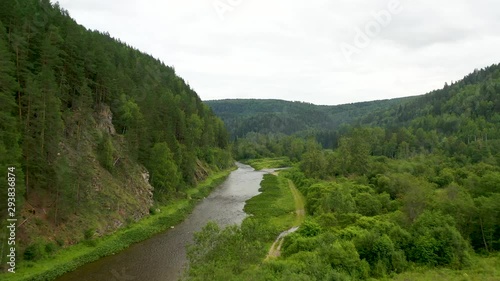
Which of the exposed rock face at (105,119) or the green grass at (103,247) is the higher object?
the exposed rock face at (105,119)

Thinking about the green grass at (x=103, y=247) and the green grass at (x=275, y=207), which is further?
the green grass at (x=275, y=207)

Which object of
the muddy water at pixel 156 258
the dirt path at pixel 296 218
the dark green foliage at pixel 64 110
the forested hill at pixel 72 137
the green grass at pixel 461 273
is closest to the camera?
the green grass at pixel 461 273

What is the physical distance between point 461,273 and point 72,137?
6159 cm

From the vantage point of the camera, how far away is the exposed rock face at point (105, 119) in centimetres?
7575

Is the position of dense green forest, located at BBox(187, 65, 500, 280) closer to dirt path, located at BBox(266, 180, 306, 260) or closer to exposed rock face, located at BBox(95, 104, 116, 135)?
dirt path, located at BBox(266, 180, 306, 260)

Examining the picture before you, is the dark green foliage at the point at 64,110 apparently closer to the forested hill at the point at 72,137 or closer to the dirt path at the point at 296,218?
the forested hill at the point at 72,137

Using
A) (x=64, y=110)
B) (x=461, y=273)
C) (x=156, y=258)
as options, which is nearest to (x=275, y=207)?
(x=156, y=258)

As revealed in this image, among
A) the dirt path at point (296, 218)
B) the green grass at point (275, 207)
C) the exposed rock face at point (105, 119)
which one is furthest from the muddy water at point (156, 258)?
the exposed rock face at point (105, 119)

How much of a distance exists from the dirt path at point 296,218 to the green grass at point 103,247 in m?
20.8

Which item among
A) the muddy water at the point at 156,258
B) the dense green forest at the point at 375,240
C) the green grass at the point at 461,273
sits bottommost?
the muddy water at the point at 156,258

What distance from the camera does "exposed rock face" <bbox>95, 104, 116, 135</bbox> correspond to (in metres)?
75.8

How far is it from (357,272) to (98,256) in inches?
1300

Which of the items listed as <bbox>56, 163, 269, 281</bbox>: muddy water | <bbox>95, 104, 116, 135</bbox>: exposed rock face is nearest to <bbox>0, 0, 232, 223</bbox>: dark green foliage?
<bbox>95, 104, 116, 135</bbox>: exposed rock face

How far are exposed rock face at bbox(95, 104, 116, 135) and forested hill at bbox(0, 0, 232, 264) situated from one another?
297mm
